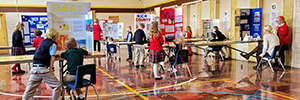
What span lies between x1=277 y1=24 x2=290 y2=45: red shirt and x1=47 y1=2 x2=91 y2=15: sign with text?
211 inches

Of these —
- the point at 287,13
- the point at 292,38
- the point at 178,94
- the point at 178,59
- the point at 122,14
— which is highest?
the point at 122,14

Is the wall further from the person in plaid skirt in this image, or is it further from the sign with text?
the sign with text

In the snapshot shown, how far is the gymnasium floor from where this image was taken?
14.0ft

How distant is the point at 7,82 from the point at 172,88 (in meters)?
3.84

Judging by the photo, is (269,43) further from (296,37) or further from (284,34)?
(296,37)

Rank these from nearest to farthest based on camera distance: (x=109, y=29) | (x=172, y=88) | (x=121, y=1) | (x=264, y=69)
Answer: (x=172, y=88)
(x=264, y=69)
(x=109, y=29)
(x=121, y=1)

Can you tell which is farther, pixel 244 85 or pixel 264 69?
pixel 264 69

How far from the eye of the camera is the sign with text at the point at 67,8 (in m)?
4.11

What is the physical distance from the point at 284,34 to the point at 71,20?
5684mm

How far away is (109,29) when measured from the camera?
1088cm

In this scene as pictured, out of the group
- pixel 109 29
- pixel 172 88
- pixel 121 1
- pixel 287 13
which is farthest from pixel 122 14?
pixel 172 88

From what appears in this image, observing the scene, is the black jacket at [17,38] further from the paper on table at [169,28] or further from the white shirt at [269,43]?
the white shirt at [269,43]

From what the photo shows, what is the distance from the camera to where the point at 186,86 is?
4.98 m

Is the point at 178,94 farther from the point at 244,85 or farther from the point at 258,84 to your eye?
the point at 258,84
